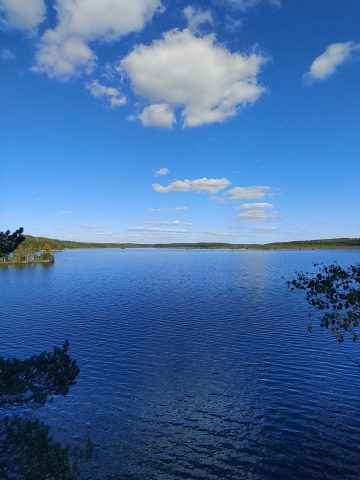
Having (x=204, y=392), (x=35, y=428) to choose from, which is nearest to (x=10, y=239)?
(x=35, y=428)

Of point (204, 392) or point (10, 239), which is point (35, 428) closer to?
point (10, 239)

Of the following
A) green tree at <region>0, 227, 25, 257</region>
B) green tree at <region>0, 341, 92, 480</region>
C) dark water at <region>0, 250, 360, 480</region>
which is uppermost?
green tree at <region>0, 227, 25, 257</region>

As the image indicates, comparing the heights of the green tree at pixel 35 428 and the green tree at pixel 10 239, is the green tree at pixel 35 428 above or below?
below

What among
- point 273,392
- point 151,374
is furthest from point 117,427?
point 273,392

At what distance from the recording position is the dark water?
A: 2256 centimetres

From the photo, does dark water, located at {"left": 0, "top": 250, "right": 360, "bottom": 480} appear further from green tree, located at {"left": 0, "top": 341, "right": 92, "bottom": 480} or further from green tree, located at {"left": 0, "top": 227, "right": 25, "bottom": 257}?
green tree, located at {"left": 0, "top": 227, "right": 25, "bottom": 257}

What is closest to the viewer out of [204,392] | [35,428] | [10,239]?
[35,428]

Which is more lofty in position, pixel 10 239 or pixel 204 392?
pixel 10 239

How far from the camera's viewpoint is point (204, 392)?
106ft

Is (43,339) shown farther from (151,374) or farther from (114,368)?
(151,374)

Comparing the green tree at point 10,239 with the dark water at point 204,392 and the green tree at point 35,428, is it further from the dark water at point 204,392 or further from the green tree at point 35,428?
the dark water at point 204,392

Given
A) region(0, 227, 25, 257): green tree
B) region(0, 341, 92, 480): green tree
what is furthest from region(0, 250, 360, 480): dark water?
region(0, 227, 25, 257): green tree

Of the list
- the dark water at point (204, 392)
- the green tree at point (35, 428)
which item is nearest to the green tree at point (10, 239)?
the green tree at point (35, 428)

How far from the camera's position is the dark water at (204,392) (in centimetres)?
2256
